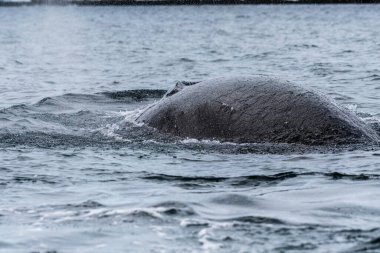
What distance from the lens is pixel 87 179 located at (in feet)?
33.4

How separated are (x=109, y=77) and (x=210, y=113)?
53.3ft

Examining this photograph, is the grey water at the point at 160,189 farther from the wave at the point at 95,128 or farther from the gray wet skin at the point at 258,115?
the gray wet skin at the point at 258,115

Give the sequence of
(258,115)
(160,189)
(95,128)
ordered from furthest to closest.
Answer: (95,128) < (258,115) < (160,189)

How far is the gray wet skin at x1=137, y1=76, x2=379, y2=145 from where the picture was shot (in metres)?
11.1

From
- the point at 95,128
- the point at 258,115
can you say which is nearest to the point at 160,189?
the point at 258,115

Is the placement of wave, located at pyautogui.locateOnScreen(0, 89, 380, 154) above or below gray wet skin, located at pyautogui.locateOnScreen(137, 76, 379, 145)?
below

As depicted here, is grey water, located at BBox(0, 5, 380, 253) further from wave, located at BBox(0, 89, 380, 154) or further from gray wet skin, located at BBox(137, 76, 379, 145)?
gray wet skin, located at BBox(137, 76, 379, 145)

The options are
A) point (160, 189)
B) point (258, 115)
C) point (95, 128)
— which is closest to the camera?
point (160, 189)

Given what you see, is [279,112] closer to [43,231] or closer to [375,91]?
[43,231]

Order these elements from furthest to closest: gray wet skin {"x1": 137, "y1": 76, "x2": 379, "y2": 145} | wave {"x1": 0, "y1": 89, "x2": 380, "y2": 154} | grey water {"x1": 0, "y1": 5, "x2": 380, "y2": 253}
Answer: wave {"x1": 0, "y1": 89, "x2": 380, "y2": 154}, gray wet skin {"x1": 137, "y1": 76, "x2": 379, "y2": 145}, grey water {"x1": 0, "y1": 5, "x2": 380, "y2": 253}

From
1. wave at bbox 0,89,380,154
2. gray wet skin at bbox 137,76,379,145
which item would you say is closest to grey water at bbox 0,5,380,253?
wave at bbox 0,89,380,154

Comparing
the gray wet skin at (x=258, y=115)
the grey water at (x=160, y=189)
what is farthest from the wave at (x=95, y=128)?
the gray wet skin at (x=258, y=115)

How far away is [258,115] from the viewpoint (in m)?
11.3

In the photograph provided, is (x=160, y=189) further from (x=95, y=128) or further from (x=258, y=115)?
(x=95, y=128)
